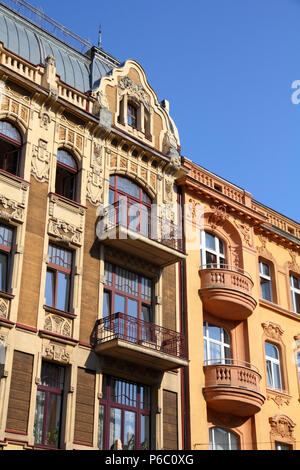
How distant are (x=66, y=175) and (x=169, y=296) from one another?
5.55m

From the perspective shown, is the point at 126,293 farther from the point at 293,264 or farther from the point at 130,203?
the point at 293,264

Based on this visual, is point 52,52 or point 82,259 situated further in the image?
point 52,52

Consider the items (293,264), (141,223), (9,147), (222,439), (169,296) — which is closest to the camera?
(9,147)

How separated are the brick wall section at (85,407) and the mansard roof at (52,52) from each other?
10.8 meters

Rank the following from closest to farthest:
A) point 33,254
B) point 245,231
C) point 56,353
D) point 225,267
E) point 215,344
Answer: point 56,353, point 33,254, point 215,344, point 225,267, point 245,231

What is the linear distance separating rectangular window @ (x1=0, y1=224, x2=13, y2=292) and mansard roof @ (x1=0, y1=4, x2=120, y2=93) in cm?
690

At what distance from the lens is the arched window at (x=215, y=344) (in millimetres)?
25475

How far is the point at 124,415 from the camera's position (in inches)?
856

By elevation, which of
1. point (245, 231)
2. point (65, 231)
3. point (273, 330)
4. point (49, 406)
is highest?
point (245, 231)

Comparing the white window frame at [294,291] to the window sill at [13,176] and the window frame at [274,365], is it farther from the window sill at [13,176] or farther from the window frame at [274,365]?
the window sill at [13,176]

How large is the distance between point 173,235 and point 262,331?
563 cm

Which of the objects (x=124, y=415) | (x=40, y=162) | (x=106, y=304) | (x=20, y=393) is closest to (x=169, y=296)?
(x=106, y=304)

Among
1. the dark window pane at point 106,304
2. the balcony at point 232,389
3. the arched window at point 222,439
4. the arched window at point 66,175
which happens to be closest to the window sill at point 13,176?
the arched window at point 66,175
